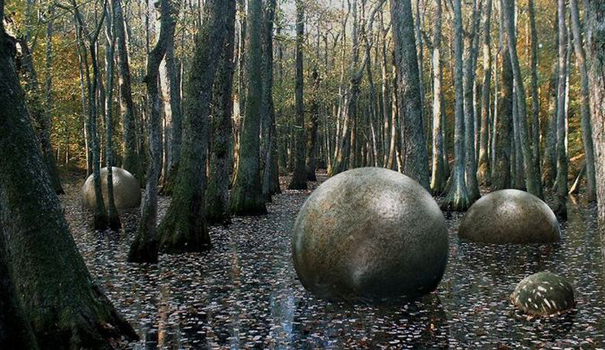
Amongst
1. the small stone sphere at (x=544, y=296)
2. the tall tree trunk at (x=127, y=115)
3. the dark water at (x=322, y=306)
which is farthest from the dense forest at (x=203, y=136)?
the small stone sphere at (x=544, y=296)

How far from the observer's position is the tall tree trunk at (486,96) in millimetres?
28706

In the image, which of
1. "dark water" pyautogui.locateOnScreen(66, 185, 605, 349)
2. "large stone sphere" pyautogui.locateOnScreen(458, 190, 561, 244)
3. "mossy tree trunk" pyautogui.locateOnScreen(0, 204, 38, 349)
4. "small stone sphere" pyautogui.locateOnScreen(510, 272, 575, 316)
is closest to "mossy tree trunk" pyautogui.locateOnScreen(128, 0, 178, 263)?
"dark water" pyautogui.locateOnScreen(66, 185, 605, 349)

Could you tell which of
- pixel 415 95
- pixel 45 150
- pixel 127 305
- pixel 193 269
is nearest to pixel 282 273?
pixel 193 269

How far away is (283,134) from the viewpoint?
211 feet

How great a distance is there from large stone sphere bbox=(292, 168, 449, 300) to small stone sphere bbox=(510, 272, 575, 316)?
1.32m

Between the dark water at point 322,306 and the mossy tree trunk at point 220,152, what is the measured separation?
392 cm

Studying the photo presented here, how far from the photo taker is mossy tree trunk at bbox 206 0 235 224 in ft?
56.6

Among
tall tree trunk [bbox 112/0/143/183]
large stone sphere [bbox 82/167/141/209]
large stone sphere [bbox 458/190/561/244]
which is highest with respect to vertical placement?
tall tree trunk [bbox 112/0/143/183]

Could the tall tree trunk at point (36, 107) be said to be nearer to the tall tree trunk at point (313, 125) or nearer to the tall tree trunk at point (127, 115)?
the tall tree trunk at point (127, 115)

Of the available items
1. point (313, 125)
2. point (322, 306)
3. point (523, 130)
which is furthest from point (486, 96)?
point (322, 306)

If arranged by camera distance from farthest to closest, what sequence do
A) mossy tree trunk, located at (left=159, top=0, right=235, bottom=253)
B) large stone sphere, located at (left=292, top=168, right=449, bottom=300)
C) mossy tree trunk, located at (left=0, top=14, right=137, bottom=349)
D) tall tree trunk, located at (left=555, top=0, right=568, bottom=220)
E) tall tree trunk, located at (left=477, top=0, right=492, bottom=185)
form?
tall tree trunk, located at (left=477, top=0, right=492, bottom=185), tall tree trunk, located at (left=555, top=0, right=568, bottom=220), mossy tree trunk, located at (left=159, top=0, right=235, bottom=253), large stone sphere, located at (left=292, top=168, right=449, bottom=300), mossy tree trunk, located at (left=0, top=14, right=137, bottom=349)

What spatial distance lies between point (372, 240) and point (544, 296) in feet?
8.75

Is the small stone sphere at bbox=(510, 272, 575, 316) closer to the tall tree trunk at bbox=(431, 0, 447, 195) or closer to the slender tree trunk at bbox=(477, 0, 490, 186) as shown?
the tall tree trunk at bbox=(431, 0, 447, 195)

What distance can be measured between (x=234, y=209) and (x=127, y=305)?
12297mm
